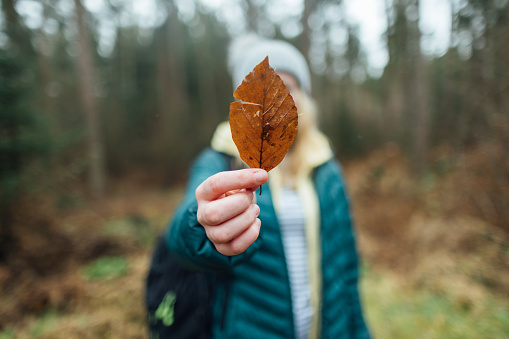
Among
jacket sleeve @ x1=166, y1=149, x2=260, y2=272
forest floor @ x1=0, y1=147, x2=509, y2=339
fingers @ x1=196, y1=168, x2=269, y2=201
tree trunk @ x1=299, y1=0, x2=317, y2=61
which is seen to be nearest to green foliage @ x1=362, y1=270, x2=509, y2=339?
forest floor @ x1=0, y1=147, x2=509, y2=339

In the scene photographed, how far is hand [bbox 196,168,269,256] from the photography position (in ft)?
1.77

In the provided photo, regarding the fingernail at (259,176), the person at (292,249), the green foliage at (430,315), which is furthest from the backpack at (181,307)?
the green foliage at (430,315)

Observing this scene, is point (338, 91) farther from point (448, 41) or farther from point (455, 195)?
point (455, 195)

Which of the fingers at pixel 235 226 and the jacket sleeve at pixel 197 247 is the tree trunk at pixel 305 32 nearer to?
the jacket sleeve at pixel 197 247

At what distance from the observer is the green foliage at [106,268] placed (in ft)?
12.4

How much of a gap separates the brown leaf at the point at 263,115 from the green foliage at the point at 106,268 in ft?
13.8

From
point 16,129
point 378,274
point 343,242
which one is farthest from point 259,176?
point 16,129

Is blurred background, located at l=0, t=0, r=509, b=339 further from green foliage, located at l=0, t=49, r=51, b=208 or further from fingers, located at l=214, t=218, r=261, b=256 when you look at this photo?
fingers, located at l=214, t=218, r=261, b=256

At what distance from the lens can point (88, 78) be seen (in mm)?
8180

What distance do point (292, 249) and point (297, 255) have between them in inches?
1.8

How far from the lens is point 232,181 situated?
55 cm

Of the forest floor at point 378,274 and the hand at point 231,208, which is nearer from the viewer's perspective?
the hand at point 231,208

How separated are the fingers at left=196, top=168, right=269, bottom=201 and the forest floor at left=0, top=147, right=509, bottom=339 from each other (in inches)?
122

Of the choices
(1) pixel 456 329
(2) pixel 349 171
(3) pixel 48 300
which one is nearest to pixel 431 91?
(2) pixel 349 171
